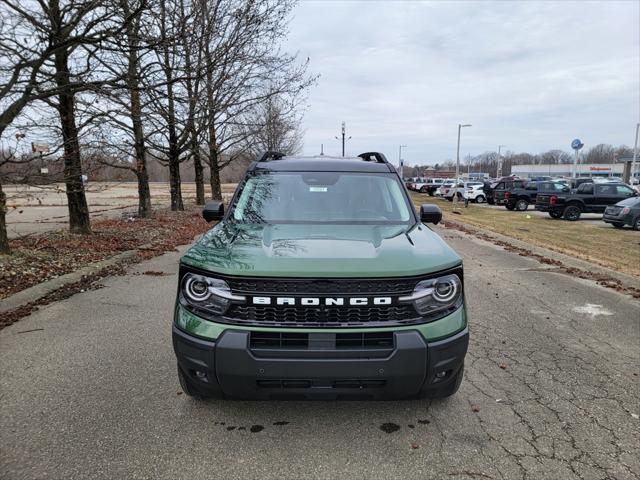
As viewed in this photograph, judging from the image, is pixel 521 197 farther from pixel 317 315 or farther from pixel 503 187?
pixel 317 315

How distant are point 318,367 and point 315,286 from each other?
0.46 metres

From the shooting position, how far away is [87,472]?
99.5 inches

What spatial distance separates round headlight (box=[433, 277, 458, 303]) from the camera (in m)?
2.77

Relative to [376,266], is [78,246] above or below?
below

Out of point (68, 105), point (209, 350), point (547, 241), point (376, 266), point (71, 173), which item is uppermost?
point (68, 105)

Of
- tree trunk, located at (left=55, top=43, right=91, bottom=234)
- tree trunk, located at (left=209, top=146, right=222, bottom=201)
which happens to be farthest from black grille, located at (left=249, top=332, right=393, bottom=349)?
tree trunk, located at (left=209, top=146, right=222, bottom=201)

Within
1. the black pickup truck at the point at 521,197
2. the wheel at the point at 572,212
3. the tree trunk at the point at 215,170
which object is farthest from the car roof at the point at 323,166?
the black pickup truck at the point at 521,197

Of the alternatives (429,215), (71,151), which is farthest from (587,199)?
(71,151)

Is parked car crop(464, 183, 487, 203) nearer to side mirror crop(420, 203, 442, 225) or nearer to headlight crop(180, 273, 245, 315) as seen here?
side mirror crop(420, 203, 442, 225)

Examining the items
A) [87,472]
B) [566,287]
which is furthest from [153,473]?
[566,287]

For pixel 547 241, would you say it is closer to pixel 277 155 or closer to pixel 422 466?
pixel 277 155

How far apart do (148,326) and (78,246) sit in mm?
5436

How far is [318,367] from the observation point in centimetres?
251

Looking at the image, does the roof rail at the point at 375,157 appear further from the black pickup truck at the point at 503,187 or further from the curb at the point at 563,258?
the black pickup truck at the point at 503,187
